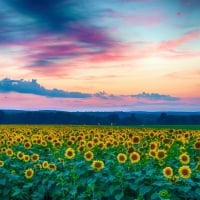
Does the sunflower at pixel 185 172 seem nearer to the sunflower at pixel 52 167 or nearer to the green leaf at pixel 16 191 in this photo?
the sunflower at pixel 52 167

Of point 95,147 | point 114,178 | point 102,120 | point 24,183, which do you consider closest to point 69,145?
point 95,147

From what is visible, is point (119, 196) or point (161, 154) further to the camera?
point (161, 154)

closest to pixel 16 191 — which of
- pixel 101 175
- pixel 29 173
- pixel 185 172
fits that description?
pixel 29 173

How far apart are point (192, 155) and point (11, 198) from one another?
12.8 feet

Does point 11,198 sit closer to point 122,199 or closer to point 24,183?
point 24,183

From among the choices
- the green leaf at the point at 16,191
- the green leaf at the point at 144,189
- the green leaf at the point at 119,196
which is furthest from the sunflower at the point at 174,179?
the green leaf at the point at 16,191

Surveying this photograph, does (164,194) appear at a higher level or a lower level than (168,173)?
lower

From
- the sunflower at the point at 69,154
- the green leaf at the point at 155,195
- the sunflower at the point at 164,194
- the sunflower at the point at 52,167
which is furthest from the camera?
the sunflower at the point at 69,154

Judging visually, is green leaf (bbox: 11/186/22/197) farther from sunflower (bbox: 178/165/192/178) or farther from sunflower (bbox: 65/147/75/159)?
sunflower (bbox: 178/165/192/178)

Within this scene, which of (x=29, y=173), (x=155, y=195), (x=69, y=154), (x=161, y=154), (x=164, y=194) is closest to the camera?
(x=164, y=194)

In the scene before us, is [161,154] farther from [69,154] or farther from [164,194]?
[164,194]

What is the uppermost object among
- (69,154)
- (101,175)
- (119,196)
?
(69,154)

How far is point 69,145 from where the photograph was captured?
500 inches

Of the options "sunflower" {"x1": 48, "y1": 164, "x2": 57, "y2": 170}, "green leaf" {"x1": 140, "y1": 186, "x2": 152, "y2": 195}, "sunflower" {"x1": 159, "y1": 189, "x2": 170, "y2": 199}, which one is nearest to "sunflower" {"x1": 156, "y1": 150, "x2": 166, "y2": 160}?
"green leaf" {"x1": 140, "y1": 186, "x2": 152, "y2": 195}
